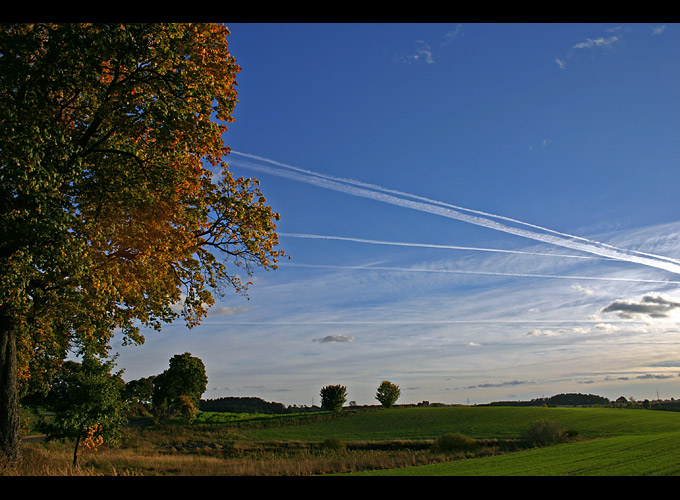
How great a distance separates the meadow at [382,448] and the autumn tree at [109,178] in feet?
17.7

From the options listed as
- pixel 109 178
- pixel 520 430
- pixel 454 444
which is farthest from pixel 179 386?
pixel 109 178

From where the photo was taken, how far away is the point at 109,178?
44.2 ft

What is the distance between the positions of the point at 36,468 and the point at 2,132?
9.64 metres

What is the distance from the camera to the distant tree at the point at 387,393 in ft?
328

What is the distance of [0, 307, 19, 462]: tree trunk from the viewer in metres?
14.6

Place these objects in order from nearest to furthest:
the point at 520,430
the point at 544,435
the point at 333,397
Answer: the point at 544,435
the point at 520,430
the point at 333,397

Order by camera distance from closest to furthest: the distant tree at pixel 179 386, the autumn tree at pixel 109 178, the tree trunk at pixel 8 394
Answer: the autumn tree at pixel 109 178 → the tree trunk at pixel 8 394 → the distant tree at pixel 179 386

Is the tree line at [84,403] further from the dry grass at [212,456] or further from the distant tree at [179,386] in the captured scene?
the distant tree at [179,386]

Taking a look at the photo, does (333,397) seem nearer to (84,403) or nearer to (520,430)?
(520,430)

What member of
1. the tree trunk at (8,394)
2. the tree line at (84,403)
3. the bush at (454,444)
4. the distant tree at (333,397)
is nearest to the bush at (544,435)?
the bush at (454,444)

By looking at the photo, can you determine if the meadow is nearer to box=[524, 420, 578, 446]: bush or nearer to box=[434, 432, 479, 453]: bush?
box=[434, 432, 479, 453]: bush

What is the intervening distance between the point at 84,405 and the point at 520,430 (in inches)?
1835
